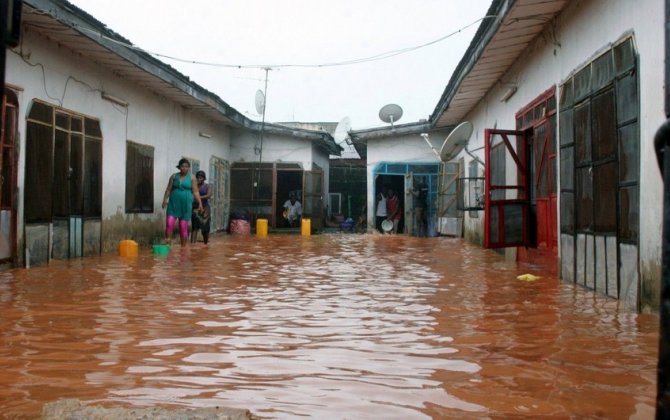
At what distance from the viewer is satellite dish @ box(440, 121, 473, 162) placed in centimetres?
1305

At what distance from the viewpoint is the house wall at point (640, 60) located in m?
5.11

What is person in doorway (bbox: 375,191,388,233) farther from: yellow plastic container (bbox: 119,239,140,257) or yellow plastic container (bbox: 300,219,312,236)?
yellow plastic container (bbox: 119,239,140,257)

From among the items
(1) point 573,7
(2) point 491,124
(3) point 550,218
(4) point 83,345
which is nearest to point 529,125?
(3) point 550,218

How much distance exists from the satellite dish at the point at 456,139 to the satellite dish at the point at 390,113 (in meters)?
9.15

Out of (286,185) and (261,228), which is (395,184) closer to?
(286,185)

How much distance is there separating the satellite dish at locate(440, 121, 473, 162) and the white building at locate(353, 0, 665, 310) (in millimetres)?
601

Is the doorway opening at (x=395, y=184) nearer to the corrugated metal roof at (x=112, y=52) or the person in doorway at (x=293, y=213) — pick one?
the person in doorway at (x=293, y=213)

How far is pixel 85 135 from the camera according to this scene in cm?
1105

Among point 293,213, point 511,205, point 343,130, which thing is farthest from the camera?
point 343,130

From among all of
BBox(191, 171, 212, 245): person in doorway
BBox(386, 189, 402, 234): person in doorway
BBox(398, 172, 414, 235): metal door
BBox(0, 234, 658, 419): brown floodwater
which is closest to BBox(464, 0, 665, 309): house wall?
BBox(0, 234, 658, 419): brown floodwater

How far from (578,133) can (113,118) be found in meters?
8.56

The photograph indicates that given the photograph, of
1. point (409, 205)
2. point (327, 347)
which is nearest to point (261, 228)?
point (409, 205)

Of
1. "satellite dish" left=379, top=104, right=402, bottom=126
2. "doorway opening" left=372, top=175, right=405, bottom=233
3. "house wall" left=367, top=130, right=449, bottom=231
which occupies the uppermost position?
"satellite dish" left=379, top=104, right=402, bottom=126

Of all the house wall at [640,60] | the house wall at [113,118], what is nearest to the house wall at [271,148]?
the house wall at [113,118]
